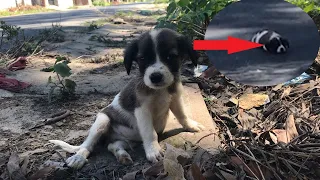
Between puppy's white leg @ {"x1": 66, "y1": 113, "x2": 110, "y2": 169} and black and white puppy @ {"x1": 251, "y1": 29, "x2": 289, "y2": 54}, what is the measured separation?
4.93ft

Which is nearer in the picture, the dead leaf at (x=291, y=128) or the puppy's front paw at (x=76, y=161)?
the puppy's front paw at (x=76, y=161)

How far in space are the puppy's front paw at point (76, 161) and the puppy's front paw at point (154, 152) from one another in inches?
17.7

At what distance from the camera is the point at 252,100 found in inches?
144

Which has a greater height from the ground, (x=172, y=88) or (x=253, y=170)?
(x=172, y=88)

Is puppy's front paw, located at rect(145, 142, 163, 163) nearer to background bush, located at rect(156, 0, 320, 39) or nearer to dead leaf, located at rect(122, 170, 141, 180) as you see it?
dead leaf, located at rect(122, 170, 141, 180)

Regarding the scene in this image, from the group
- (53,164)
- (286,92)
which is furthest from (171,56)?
(286,92)

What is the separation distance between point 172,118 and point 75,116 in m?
0.95

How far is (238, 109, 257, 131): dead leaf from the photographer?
3117 millimetres

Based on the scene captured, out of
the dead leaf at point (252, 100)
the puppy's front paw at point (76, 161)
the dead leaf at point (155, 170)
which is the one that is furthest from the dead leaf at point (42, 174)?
the dead leaf at point (252, 100)

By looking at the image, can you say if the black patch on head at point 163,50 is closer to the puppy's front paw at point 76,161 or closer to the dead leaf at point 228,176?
the puppy's front paw at point 76,161

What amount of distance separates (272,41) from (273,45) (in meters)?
0.02

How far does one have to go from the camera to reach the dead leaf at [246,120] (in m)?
3.12

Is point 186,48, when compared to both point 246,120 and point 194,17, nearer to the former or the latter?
point 246,120

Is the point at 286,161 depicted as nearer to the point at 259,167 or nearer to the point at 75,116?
the point at 259,167
